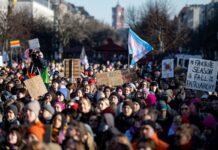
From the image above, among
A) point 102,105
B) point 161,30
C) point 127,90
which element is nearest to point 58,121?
point 102,105

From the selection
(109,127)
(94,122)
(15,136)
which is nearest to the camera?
(15,136)

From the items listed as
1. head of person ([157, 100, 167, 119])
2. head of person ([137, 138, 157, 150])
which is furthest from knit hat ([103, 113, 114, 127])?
head of person ([137, 138, 157, 150])

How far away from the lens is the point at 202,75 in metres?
14.8

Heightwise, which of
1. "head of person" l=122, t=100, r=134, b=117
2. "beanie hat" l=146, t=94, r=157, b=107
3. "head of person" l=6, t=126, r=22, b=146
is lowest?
"head of person" l=6, t=126, r=22, b=146

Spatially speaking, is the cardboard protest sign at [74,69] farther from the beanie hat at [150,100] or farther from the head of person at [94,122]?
the head of person at [94,122]

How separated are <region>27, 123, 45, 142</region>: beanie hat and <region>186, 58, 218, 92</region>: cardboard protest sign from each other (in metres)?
7.16

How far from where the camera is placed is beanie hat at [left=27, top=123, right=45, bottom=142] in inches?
313

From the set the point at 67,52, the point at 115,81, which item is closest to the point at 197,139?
the point at 115,81

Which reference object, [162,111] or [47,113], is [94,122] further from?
[162,111]

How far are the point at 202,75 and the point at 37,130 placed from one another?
24.5ft

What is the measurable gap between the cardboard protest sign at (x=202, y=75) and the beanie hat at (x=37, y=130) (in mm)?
7156

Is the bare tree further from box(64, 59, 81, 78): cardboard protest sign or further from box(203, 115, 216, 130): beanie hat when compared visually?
box(203, 115, 216, 130): beanie hat

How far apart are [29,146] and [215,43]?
6667cm

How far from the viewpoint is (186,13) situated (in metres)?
169
